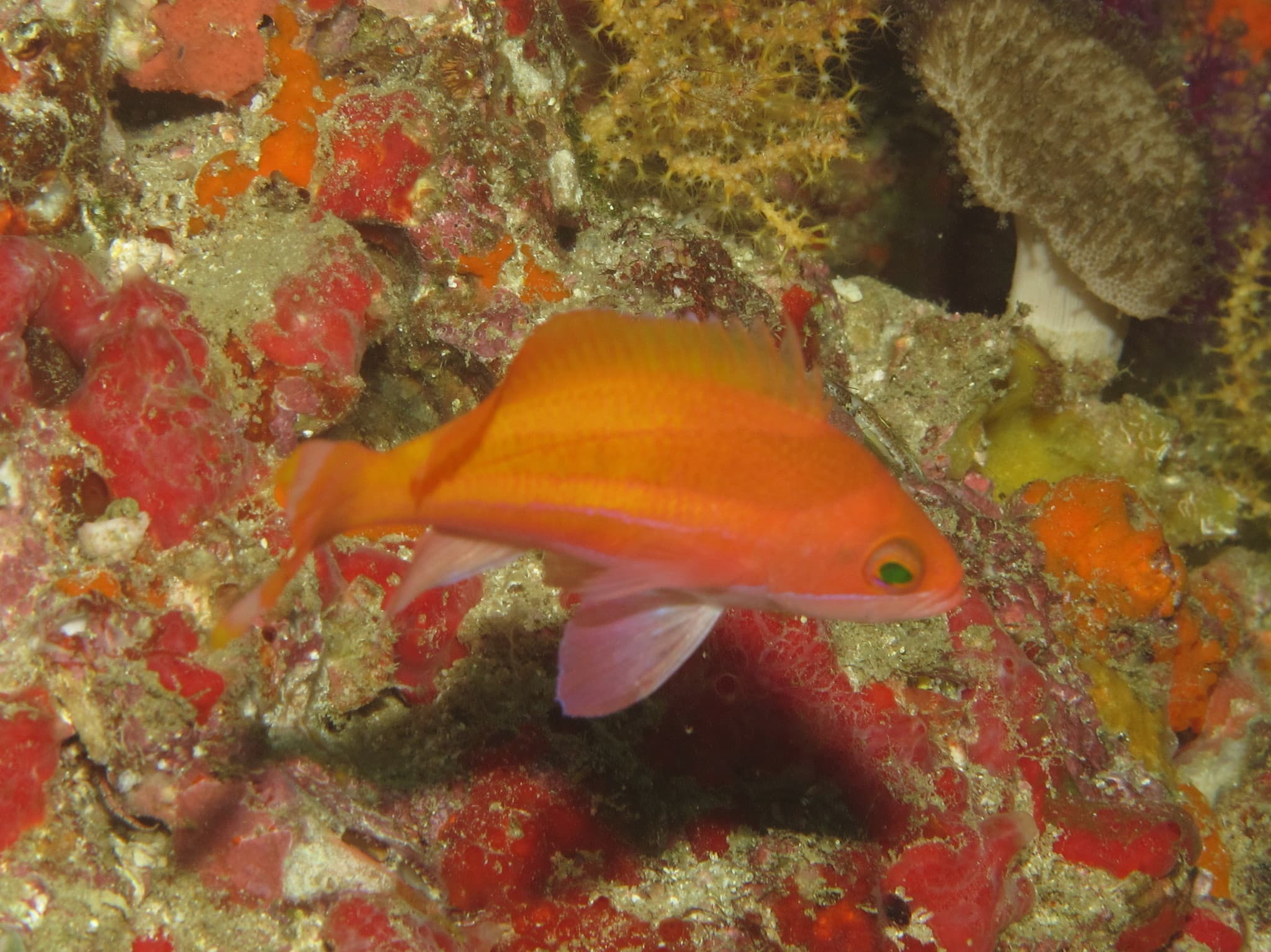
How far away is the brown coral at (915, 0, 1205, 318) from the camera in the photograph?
14.0 feet

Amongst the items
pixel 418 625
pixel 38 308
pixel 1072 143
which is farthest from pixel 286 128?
pixel 1072 143

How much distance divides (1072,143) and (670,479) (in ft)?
12.9

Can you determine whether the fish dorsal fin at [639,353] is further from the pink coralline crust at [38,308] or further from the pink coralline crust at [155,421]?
the pink coralline crust at [38,308]

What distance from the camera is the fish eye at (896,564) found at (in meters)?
1.88

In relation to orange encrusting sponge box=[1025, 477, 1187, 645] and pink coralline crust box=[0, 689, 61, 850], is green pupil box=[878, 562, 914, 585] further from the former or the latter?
orange encrusting sponge box=[1025, 477, 1187, 645]

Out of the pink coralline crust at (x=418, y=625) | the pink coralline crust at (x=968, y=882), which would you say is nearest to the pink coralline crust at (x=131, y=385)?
the pink coralline crust at (x=418, y=625)

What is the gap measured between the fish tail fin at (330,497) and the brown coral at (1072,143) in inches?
162

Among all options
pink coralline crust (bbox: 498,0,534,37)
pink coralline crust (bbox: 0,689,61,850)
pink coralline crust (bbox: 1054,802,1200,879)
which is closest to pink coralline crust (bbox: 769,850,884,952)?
pink coralline crust (bbox: 1054,802,1200,879)

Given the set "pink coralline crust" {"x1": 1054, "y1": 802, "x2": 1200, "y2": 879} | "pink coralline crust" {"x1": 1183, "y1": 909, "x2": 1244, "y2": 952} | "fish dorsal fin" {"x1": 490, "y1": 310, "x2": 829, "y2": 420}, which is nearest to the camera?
"fish dorsal fin" {"x1": 490, "y1": 310, "x2": 829, "y2": 420}

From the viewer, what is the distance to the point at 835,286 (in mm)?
5656

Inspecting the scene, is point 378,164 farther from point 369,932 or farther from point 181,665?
point 369,932

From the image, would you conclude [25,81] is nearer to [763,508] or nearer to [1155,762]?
[763,508]

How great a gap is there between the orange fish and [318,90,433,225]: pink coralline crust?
2.14m

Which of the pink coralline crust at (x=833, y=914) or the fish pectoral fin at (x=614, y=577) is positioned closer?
the fish pectoral fin at (x=614, y=577)
